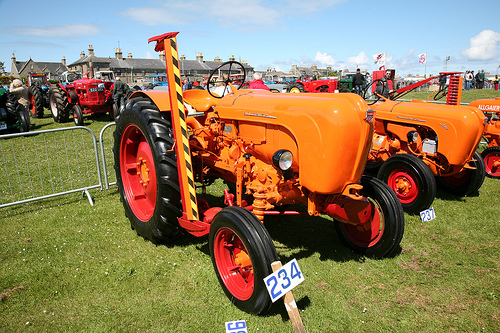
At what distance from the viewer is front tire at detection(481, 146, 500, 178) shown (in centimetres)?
642

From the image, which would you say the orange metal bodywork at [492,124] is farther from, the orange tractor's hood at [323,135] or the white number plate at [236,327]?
the white number plate at [236,327]

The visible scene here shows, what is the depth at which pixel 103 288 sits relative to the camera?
3.20 m

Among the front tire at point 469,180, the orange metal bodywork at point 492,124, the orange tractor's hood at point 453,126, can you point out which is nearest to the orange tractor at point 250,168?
the orange tractor's hood at point 453,126

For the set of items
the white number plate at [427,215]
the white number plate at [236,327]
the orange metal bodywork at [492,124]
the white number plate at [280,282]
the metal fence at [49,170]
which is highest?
the orange metal bodywork at [492,124]

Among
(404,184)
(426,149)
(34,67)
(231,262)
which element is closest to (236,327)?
(231,262)

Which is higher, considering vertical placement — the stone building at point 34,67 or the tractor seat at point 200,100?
the stone building at point 34,67

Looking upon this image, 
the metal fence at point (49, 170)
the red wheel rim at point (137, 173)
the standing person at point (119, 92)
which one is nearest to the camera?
the red wheel rim at point (137, 173)

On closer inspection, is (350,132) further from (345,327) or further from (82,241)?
(82,241)

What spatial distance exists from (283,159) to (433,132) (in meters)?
3.70

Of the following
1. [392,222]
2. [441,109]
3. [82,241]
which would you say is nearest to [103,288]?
[82,241]

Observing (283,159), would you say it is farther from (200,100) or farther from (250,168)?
(200,100)

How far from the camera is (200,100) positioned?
4.03 m

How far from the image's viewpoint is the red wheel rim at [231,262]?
291 cm

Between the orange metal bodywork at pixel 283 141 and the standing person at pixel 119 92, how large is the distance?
369 inches
